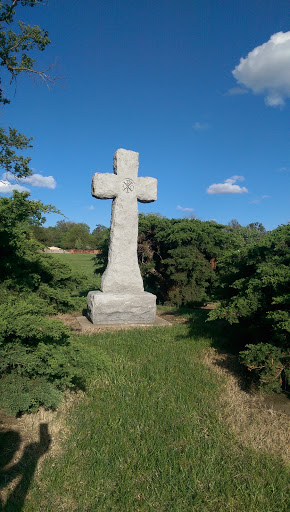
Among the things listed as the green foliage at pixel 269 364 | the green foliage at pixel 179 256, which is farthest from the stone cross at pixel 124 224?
the green foliage at pixel 269 364

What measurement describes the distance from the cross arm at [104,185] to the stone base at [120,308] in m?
1.98

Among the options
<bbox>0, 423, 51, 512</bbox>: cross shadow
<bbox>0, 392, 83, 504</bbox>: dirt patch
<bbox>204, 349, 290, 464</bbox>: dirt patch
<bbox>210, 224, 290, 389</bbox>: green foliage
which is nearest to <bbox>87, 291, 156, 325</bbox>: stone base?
<bbox>210, 224, 290, 389</bbox>: green foliage

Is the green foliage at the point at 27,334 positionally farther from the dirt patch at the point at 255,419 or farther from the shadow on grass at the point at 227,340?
the shadow on grass at the point at 227,340

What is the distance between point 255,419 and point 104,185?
480 centimetres

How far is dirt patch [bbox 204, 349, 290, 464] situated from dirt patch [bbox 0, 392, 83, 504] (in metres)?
1.45

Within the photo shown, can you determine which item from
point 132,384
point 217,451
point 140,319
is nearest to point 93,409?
point 132,384

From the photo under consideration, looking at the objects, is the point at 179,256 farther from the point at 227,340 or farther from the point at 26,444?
the point at 26,444

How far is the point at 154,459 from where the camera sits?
7.34 feet

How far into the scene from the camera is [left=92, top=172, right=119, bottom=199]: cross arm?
20.3ft

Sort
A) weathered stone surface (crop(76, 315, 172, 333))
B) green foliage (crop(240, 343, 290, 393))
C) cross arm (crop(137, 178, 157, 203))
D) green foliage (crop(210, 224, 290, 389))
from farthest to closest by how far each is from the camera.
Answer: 1. cross arm (crop(137, 178, 157, 203))
2. weathered stone surface (crop(76, 315, 172, 333))
3. green foliage (crop(210, 224, 290, 389))
4. green foliage (crop(240, 343, 290, 393))

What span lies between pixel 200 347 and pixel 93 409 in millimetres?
2304

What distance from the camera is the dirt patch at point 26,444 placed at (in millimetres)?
2014

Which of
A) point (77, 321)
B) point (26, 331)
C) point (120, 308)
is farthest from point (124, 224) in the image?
point (26, 331)

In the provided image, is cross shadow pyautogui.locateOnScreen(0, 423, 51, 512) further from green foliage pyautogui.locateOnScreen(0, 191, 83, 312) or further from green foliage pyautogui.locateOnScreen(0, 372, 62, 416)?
green foliage pyautogui.locateOnScreen(0, 191, 83, 312)
